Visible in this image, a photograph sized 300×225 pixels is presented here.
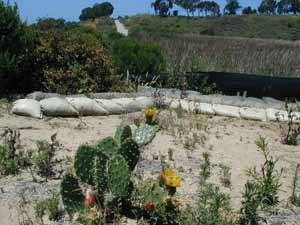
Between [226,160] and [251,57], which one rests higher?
[251,57]

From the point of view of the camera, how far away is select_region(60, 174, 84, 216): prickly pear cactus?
3.79m

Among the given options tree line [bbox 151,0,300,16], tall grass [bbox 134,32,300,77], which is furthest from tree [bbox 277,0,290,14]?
tall grass [bbox 134,32,300,77]

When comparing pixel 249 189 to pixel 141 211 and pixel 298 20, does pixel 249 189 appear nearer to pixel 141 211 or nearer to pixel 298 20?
pixel 141 211

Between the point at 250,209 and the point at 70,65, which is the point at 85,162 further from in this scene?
the point at 70,65

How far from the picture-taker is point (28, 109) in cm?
707

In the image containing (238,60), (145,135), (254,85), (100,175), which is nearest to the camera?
(100,175)

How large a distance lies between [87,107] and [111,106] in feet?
1.33

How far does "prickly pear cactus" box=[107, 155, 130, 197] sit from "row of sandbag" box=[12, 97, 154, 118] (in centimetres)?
355

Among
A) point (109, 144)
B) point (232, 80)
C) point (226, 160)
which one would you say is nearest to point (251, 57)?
point (232, 80)

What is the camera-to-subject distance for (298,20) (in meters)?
64.6

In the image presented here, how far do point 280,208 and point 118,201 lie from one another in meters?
1.38

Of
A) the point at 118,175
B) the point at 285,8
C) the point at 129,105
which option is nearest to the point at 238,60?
Answer: the point at 129,105

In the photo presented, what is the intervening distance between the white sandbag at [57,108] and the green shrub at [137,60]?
3056mm

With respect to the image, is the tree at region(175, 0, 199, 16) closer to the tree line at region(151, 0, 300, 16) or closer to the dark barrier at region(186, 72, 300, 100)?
the tree line at region(151, 0, 300, 16)
